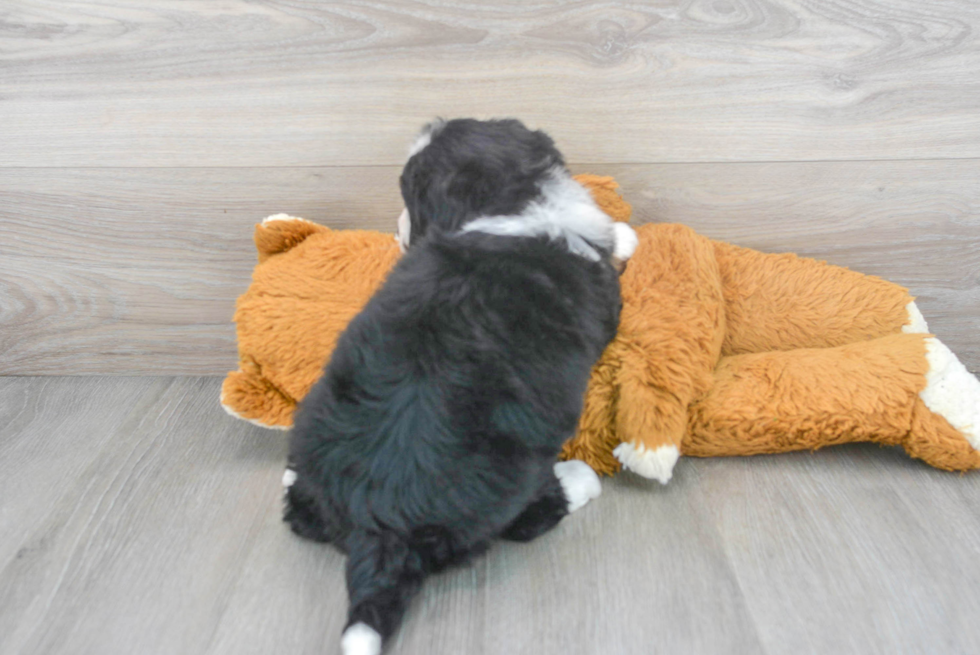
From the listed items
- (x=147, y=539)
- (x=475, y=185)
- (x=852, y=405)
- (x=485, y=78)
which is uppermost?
(x=485, y=78)

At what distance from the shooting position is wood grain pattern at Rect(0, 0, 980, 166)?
139cm

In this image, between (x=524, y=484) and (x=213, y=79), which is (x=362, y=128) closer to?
(x=213, y=79)

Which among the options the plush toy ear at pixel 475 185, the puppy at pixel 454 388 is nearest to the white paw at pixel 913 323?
the puppy at pixel 454 388

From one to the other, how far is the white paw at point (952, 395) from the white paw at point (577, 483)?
65 centimetres

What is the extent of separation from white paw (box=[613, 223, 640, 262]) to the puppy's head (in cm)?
16

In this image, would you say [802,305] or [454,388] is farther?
[802,305]

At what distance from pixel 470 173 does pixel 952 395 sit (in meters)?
1.00

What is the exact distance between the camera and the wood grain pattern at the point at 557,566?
96 cm

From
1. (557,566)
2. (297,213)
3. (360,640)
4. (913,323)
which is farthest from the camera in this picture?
(297,213)

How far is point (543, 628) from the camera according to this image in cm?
97

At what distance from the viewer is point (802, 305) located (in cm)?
146

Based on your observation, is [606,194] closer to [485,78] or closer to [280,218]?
[485,78]

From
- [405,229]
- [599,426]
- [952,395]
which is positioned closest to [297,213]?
[405,229]

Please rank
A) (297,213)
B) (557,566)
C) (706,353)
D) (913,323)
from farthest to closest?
(297,213) < (913,323) < (706,353) < (557,566)
